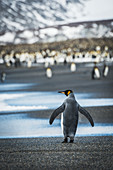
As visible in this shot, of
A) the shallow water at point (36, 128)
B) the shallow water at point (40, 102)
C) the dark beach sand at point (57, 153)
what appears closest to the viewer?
the dark beach sand at point (57, 153)

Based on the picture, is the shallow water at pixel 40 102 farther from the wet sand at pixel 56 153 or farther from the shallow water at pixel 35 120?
the wet sand at pixel 56 153

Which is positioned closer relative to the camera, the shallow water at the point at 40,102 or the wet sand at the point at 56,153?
the wet sand at the point at 56,153

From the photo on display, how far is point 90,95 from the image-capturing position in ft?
23.8

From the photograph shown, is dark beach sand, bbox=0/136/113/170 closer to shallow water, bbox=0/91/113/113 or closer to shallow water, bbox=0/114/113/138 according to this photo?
shallow water, bbox=0/114/113/138

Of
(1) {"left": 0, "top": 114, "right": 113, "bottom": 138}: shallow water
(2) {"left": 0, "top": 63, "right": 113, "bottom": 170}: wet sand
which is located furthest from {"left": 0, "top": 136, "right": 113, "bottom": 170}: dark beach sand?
(1) {"left": 0, "top": 114, "right": 113, "bottom": 138}: shallow water

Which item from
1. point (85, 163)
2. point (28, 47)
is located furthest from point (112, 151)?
point (28, 47)

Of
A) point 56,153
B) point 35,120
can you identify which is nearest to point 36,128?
point 35,120

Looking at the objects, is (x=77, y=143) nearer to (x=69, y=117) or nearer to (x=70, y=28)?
(x=69, y=117)

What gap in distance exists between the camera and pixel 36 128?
429cm

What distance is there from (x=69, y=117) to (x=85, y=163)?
2.64 feet

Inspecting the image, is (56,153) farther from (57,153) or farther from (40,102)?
(40,102)

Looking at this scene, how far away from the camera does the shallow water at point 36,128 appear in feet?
12.8

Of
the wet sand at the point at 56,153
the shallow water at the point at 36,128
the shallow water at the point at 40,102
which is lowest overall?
the shallow water at the point at 40,102

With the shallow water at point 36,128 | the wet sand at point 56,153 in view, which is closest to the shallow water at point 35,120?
the shallow water at point 36,128
